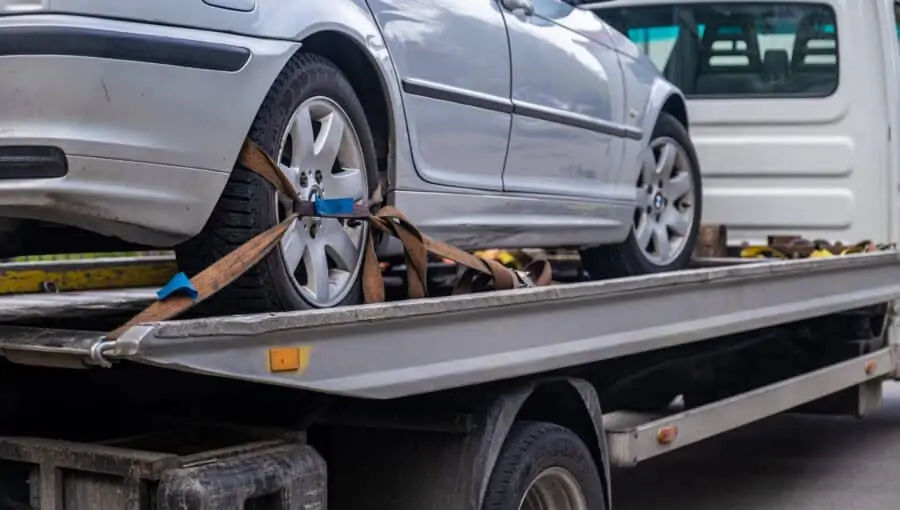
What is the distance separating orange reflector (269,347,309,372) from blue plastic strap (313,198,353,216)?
70cm

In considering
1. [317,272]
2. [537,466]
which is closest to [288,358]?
[317,272]

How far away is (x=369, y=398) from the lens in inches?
114

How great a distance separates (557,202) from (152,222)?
2.15 metres

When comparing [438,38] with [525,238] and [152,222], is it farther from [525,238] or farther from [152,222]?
[152,222]

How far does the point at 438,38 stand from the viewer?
3.99 metres

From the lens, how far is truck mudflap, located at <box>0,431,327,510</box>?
256 centimetres

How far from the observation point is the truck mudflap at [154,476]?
2.56 m

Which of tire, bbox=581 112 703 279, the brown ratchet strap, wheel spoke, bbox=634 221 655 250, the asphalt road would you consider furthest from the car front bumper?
the asphalt road

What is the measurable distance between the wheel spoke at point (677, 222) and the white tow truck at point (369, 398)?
2.67ft

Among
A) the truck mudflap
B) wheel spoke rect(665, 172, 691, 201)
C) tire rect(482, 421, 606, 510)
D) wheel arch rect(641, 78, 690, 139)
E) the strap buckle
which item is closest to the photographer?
the truck mudflap

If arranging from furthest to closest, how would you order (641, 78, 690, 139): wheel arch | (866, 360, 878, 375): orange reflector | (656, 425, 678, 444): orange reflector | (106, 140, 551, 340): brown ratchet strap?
1. (866, 360, 878, 375): orange reflector
2. (641, 78, 690, 139): wheel arch
3. (656, 425, 678, 444): orange reflector
4. (106, 140, 551, 340): brown ratchet strap

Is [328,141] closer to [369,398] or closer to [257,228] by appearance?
[257,228]

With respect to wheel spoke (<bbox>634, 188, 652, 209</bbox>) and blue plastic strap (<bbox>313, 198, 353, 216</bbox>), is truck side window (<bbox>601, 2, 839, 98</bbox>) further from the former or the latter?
blue plastic strap (<bbox>313, 198, 353, 216</bbox>)

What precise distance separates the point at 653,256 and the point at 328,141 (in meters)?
2.59
